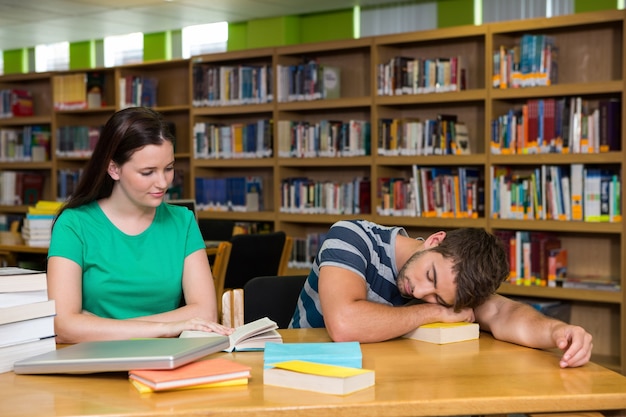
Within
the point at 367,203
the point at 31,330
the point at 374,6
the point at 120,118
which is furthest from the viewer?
the point at 374,6

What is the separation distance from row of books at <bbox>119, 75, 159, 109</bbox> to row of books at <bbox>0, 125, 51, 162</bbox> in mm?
1097

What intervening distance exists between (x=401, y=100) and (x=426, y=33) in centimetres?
49

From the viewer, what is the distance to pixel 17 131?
8.62 metres

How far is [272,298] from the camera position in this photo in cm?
261

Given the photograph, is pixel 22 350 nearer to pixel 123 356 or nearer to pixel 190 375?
pixel 123 356

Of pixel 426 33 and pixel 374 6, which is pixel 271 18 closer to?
pixel 374 6

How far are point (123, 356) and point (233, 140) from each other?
5.34 m

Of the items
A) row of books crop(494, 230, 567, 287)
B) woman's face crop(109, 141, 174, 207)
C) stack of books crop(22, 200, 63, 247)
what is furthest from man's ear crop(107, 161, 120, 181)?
row of books crop(494, 230, 567, 287)

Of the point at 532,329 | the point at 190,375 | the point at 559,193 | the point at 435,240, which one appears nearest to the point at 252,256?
the point at 559,193

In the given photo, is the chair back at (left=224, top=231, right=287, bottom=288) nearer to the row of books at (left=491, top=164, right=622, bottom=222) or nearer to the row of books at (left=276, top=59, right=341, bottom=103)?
the row of books at (left=491, top=164, right=622, bottom=222)

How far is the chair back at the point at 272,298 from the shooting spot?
2.58 m

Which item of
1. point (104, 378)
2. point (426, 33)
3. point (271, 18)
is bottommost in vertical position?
point (104, 378)

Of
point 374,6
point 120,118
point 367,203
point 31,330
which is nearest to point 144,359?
point 31,330

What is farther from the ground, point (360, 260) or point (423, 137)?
point (423, 137)
